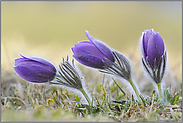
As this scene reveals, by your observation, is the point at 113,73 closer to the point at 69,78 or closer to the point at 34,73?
the point at 69,78

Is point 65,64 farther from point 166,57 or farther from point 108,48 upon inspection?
point 166,57

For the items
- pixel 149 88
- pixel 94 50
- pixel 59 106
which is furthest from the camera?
pixel 149 88

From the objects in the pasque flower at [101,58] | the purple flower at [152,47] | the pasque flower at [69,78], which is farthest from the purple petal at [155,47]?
the pasque flower at [69,78]

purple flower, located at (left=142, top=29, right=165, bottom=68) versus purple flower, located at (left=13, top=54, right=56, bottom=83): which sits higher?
purple flower, located at (left=142, top=29, right=165, bottom=68)

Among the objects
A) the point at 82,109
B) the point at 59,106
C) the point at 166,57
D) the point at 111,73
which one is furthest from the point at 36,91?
the point at 166,57

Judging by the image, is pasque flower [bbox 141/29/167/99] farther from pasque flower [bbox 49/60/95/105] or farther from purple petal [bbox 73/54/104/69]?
pasque flower [bbox 49/60/95/105]

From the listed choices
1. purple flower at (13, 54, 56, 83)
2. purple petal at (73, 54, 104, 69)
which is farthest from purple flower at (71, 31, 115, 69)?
purple flower at (13, 54, 56, 83)

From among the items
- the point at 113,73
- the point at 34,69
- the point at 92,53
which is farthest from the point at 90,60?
the point at 34,69
